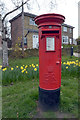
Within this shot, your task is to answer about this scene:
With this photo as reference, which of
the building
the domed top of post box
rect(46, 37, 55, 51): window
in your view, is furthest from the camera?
the building

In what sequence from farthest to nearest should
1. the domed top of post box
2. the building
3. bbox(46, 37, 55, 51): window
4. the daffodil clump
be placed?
1. the building
2. the daffodil clump
3. bbox(46, 37, 55, 51): window
4. the domed top of post box

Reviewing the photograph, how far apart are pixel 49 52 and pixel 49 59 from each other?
0.47 feet

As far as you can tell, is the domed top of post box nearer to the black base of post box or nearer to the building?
the black base of post box

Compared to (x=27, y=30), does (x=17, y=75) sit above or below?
below

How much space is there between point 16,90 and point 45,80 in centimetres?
157

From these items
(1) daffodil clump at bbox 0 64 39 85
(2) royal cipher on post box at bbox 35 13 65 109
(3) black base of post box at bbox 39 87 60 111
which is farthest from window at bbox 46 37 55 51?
(1) daffodil clump at bbox 0 64 39 85

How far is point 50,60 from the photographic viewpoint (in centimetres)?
218

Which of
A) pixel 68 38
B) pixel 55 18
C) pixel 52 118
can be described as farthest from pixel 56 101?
pixel 68 38

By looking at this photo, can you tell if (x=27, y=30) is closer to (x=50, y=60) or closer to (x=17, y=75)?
(x=17, y=75)

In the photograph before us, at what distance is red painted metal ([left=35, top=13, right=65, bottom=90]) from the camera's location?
2.10 m

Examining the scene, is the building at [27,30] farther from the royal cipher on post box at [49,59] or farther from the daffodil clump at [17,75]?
the royal cipher on post box at [49,59]

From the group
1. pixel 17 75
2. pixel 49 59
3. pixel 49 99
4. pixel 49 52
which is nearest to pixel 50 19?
pixel 49 52

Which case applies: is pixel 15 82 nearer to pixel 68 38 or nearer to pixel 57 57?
pixel 57 57

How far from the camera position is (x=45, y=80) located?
2.23m
